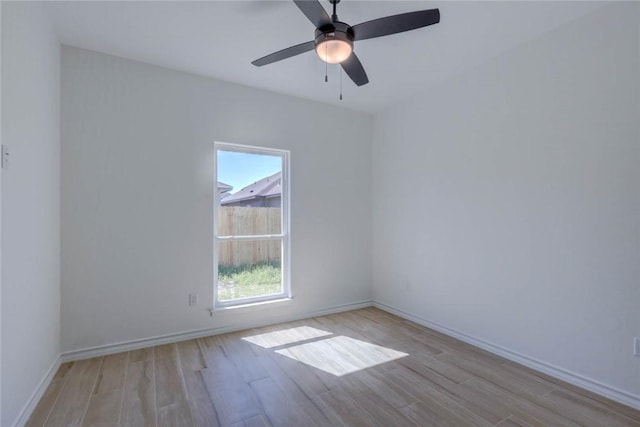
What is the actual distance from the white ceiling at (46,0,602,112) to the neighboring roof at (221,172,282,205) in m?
1.12

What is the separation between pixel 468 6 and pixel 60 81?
11.1ft

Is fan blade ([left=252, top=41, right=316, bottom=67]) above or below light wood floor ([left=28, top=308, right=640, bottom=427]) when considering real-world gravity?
above

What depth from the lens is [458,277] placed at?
10.6 feet

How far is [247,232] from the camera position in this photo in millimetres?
3596

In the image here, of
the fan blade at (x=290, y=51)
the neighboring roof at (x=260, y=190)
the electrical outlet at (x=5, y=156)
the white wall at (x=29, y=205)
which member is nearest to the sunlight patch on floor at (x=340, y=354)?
the neighboring roof at (x=260, y=190)

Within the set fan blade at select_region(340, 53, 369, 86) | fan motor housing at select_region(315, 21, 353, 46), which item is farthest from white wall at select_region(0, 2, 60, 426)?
fan blade at select_region(340, 53, 369, 86)

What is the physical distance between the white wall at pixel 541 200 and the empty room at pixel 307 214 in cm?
2

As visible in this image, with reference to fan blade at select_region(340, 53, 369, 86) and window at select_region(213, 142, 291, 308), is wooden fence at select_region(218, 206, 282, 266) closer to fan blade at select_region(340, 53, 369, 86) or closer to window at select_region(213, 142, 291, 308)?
window at select_region(213, 142, 291, 308)

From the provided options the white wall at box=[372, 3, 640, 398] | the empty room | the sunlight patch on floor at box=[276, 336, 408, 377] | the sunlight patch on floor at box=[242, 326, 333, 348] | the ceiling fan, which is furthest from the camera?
the sunlight patch on floor at box=[242, 326, 333, 348]

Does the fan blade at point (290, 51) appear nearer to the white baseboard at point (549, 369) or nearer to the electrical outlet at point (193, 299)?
the electrical outlet at point (193, 299)

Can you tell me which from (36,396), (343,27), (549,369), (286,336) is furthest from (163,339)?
(549,369)

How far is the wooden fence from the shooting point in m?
3.44

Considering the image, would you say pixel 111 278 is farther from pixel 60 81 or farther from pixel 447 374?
pixel 447 374

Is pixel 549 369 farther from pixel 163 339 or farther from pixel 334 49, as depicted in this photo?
pixel 163 339
